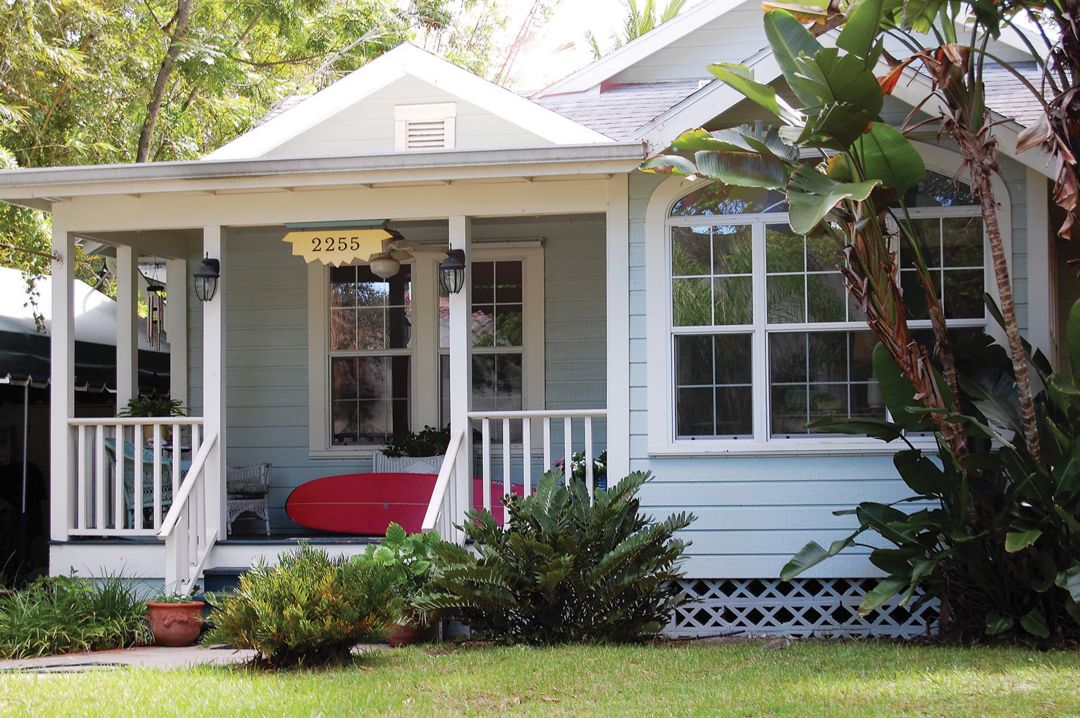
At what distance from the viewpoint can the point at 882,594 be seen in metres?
7.17

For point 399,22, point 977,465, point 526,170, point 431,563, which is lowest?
point 431,563

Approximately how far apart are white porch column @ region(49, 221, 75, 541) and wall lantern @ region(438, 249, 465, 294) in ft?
9.90

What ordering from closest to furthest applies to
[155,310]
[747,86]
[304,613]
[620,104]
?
[304,613]
[747,86]
[620,104]
[155,310]

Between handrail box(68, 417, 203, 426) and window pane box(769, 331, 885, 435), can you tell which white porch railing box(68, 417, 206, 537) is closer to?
handrail box(68, 417, 203, 426)

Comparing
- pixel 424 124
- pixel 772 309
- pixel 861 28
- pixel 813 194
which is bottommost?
pixel 772 309

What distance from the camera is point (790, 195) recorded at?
6.83 m

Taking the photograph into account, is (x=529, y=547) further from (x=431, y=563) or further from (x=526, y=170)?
(x=526, y=170)

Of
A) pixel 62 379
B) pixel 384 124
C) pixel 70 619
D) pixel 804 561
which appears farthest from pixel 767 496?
pixel 62 379

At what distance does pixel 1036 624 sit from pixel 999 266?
2177mm

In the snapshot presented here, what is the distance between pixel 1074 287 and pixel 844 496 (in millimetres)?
3086

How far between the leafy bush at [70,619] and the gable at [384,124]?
414 cm

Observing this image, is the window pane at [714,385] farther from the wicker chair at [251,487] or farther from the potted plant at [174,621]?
the wicker chair at [251,487]

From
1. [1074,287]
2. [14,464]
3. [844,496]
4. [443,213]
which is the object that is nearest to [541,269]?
[443,213]

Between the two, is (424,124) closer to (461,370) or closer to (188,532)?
(461,370)
